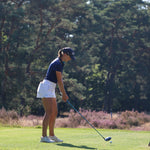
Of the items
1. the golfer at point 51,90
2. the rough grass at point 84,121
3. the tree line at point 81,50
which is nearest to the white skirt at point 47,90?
the golfer at point 51,90

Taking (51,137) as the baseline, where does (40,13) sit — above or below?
above

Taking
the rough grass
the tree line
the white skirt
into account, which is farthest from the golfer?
the tree line

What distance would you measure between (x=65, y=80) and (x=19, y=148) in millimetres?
27304

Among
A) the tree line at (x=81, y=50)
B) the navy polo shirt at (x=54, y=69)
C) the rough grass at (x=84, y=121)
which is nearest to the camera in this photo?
the navy polo shirt at (x=54, y=69)

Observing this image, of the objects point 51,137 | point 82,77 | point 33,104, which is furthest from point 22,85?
point 51,137

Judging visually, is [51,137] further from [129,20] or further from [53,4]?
[129,20]

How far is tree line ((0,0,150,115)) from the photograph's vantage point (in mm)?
30391

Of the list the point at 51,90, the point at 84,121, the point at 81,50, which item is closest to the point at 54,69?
the point at 51,90

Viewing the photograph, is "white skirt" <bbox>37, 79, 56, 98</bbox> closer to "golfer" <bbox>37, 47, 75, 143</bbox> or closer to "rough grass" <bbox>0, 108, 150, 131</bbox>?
"golfer" <bbox>37, 47, 75, 143</bbox>

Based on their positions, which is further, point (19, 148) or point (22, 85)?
point (22, 85)

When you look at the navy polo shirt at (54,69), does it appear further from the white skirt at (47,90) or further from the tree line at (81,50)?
the tree line at (81,50)

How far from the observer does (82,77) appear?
4081 cm

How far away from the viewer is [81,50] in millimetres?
42156

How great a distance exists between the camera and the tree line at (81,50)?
30391mm
